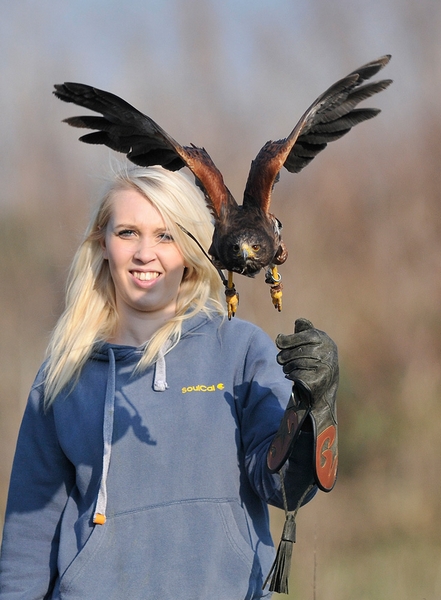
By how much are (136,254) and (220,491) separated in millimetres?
712

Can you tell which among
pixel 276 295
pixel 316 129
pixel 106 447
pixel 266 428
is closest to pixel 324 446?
pixel 266 428

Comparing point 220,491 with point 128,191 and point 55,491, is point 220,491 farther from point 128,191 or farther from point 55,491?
point 128,191

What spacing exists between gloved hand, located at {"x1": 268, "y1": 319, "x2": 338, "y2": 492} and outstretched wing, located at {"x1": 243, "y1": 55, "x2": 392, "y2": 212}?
32 cm

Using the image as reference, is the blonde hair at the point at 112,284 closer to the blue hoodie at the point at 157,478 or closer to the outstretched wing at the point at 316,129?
the blue hoodie at the point at 157,478

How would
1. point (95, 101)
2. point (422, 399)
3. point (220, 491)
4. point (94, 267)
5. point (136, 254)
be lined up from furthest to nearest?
point (422, 399)
point (94, 267)
point (136, 254)
point (220, 491)
point (95, 101)

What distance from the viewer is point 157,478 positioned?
6.36 feet

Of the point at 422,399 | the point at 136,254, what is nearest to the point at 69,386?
the point at 136,254

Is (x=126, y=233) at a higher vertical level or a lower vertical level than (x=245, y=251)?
higher

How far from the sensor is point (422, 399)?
4547mm

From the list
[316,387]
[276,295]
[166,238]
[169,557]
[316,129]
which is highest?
[316,129]

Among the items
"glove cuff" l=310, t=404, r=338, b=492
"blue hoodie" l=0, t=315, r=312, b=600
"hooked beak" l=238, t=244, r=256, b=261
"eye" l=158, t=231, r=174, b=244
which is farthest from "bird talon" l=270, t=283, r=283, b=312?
"eye" l=158, t=231, r=174, b=244

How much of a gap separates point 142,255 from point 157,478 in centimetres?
63

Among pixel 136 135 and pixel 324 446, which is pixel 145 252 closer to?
pixel 136 135

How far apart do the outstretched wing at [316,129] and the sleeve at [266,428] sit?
55 cm
